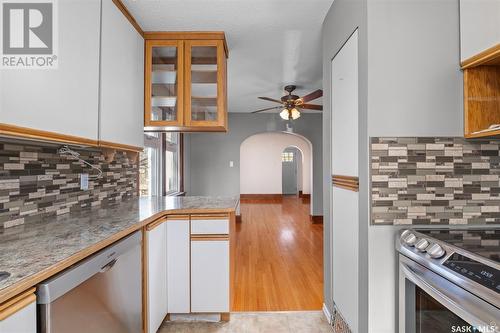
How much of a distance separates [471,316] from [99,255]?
1338 mm

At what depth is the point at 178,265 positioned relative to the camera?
192cm

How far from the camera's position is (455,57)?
133 cm

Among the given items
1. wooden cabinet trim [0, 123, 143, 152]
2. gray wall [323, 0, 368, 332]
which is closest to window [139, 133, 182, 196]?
wooden cabinet trim [0, 123, 143, 152]

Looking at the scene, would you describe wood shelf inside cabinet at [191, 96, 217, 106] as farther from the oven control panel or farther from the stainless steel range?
the oven control panel

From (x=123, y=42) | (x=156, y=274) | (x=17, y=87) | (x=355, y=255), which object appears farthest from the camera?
(x=123, y=42)

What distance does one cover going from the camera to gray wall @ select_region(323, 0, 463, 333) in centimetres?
132

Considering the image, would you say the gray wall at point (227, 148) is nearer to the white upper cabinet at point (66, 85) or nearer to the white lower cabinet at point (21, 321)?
the white upper cabinet at point (66, 85)

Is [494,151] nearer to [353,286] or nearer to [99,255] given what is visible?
[353,286]

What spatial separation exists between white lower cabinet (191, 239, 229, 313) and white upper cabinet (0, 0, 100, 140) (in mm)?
1052

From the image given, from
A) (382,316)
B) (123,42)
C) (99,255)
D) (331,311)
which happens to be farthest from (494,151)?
(123,42)

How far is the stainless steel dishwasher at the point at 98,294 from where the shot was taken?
0.84m

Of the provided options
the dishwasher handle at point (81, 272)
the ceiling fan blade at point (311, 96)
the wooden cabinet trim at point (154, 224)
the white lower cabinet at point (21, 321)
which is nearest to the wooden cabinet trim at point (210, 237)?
the wooden cabinet trim at point (154, 224)

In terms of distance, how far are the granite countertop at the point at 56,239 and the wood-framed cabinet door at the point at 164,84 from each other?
2.83 ft

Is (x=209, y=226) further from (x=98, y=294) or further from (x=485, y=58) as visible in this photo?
(x=485, y=58)
